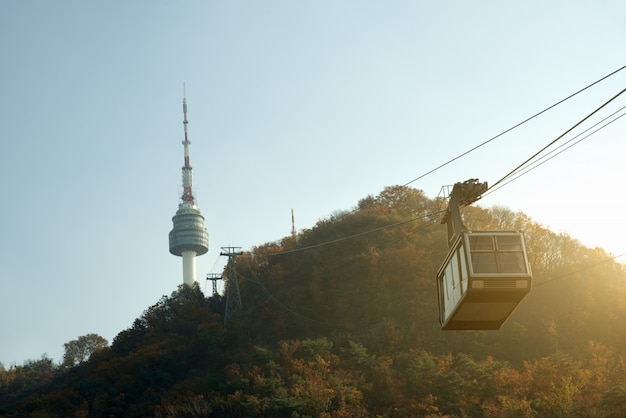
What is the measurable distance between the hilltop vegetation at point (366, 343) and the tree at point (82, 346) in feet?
100

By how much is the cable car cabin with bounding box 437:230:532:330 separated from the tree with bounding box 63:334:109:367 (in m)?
126

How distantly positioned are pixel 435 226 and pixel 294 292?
65.7 ft

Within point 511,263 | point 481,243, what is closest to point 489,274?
point 511,263

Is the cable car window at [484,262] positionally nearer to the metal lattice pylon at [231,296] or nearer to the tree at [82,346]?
the metal lattice pylon at [231,296]

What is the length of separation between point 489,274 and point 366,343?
167 feet

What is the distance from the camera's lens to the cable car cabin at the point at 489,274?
2728 centimetres

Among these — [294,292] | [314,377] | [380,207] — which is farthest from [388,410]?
[380,207]

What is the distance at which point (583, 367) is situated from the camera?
2699 inches

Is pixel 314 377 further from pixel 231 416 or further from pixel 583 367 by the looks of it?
pixel 583 367

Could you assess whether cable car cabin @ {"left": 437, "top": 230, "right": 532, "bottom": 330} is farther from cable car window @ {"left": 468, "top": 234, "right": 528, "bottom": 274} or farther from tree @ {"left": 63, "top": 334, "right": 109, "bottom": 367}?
tree @ {"left": 63, "top": 334, "right": 109, "bottom": 367}

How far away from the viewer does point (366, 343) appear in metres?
77.1

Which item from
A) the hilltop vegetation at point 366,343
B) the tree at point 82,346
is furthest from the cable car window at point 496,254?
the tree at point 82,346

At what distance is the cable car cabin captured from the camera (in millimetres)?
27281

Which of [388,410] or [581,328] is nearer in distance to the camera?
[388,410]
